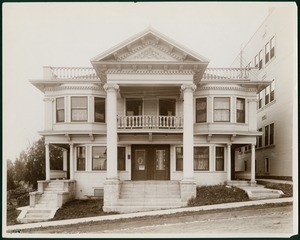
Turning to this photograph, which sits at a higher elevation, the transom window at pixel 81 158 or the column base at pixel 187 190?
the transom window at pixel 81 158

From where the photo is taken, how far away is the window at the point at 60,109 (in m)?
27.6

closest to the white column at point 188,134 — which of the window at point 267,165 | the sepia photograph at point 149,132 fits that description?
the sepia photograph at point 149,132

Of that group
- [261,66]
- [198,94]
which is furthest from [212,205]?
[261,66]

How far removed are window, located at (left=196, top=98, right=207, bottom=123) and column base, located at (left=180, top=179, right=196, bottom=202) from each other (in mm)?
5272

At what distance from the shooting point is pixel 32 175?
1190 inches

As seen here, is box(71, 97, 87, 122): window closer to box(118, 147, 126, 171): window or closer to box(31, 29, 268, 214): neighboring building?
box(31, 29, 268, 214): neighboring building

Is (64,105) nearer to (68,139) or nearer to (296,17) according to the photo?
(68,139)

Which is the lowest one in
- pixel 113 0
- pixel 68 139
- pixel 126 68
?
pixel 68 139

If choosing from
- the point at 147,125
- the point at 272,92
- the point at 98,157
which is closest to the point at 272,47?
the point at 272,92

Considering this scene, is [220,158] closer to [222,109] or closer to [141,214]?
[222,109]

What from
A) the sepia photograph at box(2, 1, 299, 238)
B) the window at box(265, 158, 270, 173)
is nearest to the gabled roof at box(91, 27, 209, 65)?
the sepia photograph at box(2, 1, 299, 238)

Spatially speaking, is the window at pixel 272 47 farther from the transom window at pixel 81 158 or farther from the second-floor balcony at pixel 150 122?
the transom window at pixel 81 158

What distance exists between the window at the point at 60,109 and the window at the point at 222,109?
29.9 ft

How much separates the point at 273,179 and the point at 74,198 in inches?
494
